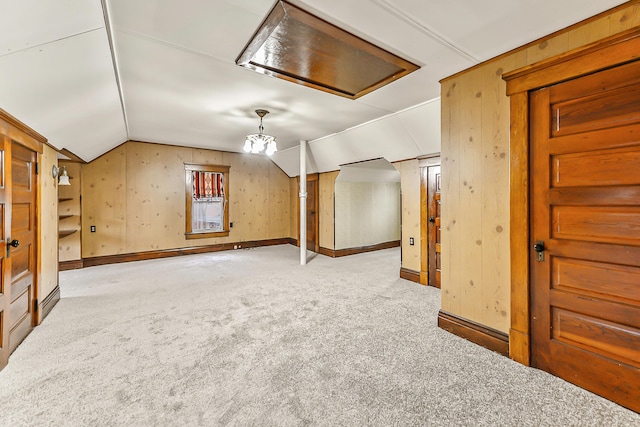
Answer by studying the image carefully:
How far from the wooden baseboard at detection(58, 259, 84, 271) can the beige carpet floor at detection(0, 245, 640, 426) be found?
5.38 ft

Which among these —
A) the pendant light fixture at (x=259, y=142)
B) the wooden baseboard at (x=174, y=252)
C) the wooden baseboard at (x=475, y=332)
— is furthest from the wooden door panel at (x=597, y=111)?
the wooden baseboard at (x=174, y=252)

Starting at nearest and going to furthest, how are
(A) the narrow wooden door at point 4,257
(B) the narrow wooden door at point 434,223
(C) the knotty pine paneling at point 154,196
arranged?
(A) the narrow wooden door at point 4,257 < (B) the narrow wooden door at point 434,223 < (C) the knotty pine paneling at point 154,196

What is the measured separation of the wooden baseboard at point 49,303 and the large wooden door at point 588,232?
446 cm

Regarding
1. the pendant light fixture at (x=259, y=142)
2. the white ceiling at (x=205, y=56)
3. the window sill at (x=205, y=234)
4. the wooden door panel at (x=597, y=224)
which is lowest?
the window sill at (x=205, y=234)

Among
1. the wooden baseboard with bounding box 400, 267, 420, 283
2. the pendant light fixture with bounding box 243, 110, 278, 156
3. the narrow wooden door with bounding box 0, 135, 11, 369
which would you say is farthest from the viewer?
the wooden baseboard with bounding box 400, 267, 420, 283

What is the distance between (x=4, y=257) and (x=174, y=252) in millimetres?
3778

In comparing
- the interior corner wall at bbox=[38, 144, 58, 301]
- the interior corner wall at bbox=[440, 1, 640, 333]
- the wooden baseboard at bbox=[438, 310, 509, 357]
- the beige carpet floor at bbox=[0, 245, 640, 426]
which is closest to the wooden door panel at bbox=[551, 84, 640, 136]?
the interior corner wall at bbox=[440, 1, 640, 333]

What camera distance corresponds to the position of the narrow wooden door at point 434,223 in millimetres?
3830

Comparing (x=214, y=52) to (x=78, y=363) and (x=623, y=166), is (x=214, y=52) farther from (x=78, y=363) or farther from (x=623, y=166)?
(x=623, y=166)

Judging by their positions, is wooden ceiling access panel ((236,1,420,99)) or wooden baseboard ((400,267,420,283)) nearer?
wooden ceiling access panel ((236,1,420,99))

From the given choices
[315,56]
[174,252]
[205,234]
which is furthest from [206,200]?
[315,56]

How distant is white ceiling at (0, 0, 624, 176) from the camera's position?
62.2 inches

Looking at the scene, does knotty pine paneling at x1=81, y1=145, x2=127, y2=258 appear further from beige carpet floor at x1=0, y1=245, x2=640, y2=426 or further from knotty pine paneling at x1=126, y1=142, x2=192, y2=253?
beige carpet floor at x1=0, y1=245, x2=640, y2=426

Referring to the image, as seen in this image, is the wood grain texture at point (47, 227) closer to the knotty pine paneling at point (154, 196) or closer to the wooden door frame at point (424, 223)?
the knotty pine paneling at point (154, 196)
